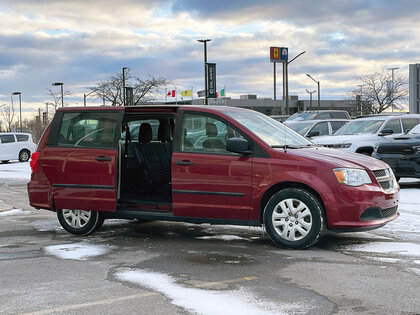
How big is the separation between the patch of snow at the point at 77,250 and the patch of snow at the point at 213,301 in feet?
4.70

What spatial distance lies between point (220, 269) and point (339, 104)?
111 m

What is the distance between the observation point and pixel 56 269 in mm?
6348

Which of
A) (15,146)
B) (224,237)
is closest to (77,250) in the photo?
(224,237)

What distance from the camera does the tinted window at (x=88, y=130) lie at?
8297 millimetres

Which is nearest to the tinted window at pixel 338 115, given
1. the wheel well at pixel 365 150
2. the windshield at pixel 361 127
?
the windshield at pixel 361 127

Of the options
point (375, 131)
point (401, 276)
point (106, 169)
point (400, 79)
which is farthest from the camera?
point (400, 79)

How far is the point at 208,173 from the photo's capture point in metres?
7.55

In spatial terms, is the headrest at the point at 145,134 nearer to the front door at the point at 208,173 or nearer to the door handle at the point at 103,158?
the door handle at the point at 103,158

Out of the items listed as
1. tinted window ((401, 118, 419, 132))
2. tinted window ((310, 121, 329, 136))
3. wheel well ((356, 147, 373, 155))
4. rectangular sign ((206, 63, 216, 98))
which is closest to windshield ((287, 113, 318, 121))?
tinted window ((310, 121, 329, 136))

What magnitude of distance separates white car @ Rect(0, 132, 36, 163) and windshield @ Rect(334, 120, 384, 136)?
19095mm

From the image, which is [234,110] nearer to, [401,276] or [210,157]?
[210,157]

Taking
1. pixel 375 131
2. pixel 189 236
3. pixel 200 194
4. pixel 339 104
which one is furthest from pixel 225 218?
pixel 339 104

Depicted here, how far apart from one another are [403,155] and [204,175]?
811 centimetres

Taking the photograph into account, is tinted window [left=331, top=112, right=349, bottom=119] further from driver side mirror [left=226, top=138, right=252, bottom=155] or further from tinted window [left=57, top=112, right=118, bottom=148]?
driver side mirror [left=226, top=138, right=252, bottom=155]
